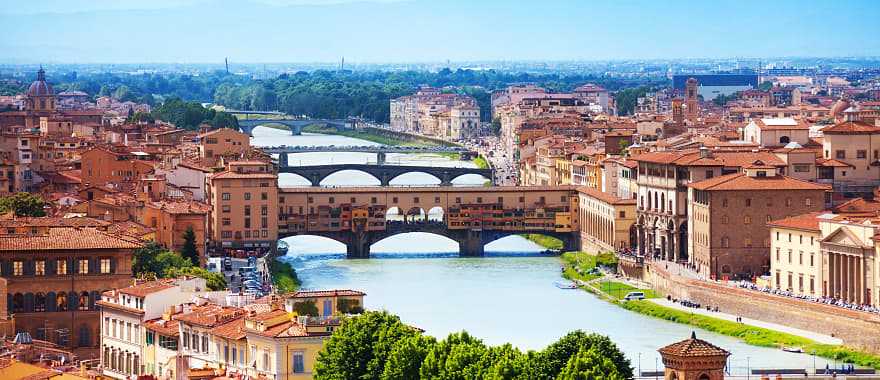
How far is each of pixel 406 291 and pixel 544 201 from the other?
1181cm

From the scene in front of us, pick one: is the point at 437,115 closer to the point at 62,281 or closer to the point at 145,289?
the point at 62,281

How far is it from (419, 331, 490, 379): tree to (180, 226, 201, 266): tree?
54.3ft

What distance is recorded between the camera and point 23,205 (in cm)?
3669

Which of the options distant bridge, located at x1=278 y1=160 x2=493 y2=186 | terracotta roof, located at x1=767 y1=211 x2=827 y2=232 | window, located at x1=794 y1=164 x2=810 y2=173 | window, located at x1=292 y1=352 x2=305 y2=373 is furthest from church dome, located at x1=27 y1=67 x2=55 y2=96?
window, located at x1=292 y1=352 x2=305 y2=373

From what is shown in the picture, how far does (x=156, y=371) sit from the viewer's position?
887 inches

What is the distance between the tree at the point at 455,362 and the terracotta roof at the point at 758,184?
786 inches

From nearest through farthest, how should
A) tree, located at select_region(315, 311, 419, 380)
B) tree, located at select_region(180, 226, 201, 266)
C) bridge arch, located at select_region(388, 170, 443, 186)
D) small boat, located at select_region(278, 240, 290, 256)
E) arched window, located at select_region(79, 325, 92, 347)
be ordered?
tree, located at select_region(315, 311, 419, 380), arched window, located at select_region(79, 325, 92, 347), tree, located at select_region(180, 226, 201, 266), small boat, located at select_region(278, 240, 290, 256), bridge arch, located at select_region(388, 170, 443, 186)

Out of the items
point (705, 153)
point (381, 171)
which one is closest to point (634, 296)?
point (705, 153)

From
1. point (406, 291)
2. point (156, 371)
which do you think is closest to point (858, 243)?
point (406, 291)

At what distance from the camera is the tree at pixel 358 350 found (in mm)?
20344

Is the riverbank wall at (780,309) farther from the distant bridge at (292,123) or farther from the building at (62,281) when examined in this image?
the distant bridge at (292,123)

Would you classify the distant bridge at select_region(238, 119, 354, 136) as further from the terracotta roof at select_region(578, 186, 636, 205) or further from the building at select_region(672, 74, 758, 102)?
the terracotta roof at select_region(578, 186, 636, 205)

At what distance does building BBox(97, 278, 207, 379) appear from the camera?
23172 millimetres

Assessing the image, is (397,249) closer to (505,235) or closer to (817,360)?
(505,235)
